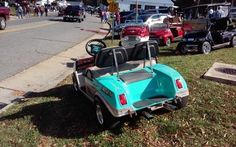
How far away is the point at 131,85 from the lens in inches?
252

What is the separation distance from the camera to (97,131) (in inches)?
255

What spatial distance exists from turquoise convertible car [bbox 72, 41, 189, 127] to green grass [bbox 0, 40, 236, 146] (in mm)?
312

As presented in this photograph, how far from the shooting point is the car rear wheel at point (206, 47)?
554 inches

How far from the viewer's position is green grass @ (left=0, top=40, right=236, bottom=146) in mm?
6031

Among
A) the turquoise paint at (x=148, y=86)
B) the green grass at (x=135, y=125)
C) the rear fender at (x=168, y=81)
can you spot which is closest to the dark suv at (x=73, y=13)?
the green grass at (x=135, y=125)

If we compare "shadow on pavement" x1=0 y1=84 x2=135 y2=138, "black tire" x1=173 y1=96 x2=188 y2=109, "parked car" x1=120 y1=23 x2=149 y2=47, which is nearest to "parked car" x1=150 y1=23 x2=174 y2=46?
"parked car" x1=120 y1=23 x2=149 y2=47

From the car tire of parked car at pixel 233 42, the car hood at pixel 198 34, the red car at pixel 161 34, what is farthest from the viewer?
the red car at pixel 161 34

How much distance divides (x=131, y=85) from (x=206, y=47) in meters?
8.51

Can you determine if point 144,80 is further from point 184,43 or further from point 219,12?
point 219,12

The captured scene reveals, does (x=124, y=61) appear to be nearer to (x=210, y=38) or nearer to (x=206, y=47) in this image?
(x=206, y=47)

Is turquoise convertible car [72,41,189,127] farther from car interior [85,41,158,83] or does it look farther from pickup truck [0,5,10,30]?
pickup truck [0,5,10,30]

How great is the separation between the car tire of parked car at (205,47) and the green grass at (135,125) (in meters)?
6.04

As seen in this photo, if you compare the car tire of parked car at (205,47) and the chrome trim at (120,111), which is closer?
the chrome trim at (120,111)

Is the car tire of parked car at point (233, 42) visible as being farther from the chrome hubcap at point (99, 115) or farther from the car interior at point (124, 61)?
the chrome hubcap at point (99, 115)
